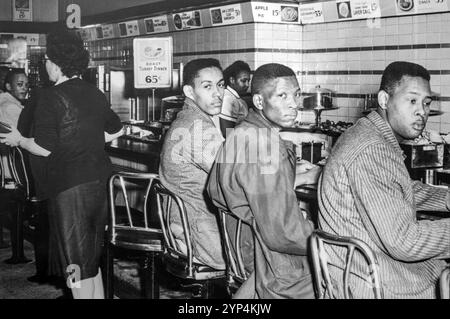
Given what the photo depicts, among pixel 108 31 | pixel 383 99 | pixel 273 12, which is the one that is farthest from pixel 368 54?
pixel 108 31

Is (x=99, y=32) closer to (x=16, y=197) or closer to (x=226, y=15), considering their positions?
(x=226, y=15)

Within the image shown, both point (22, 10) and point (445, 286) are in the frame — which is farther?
point (22, 10)

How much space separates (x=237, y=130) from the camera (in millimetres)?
2354

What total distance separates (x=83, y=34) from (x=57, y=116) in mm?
8554

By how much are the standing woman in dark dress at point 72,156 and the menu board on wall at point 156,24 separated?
18.5 feet

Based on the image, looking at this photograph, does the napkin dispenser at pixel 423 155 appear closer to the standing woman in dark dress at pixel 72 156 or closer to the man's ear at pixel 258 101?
the man's ear at pixel 258 101

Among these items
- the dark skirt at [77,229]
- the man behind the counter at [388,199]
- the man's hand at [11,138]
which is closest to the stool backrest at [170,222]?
the dark skirt at [77,229]

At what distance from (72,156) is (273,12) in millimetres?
4589

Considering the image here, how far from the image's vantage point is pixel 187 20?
8.18 m

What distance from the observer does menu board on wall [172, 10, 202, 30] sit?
7.98 meters

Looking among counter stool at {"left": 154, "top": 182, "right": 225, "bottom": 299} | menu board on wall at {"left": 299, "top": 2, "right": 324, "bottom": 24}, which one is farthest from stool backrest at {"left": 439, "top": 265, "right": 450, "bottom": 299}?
menu board on wall at {"left": 299, "top": 2, "right": 324, "bottom": 24}

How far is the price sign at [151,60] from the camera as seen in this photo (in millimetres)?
6246
